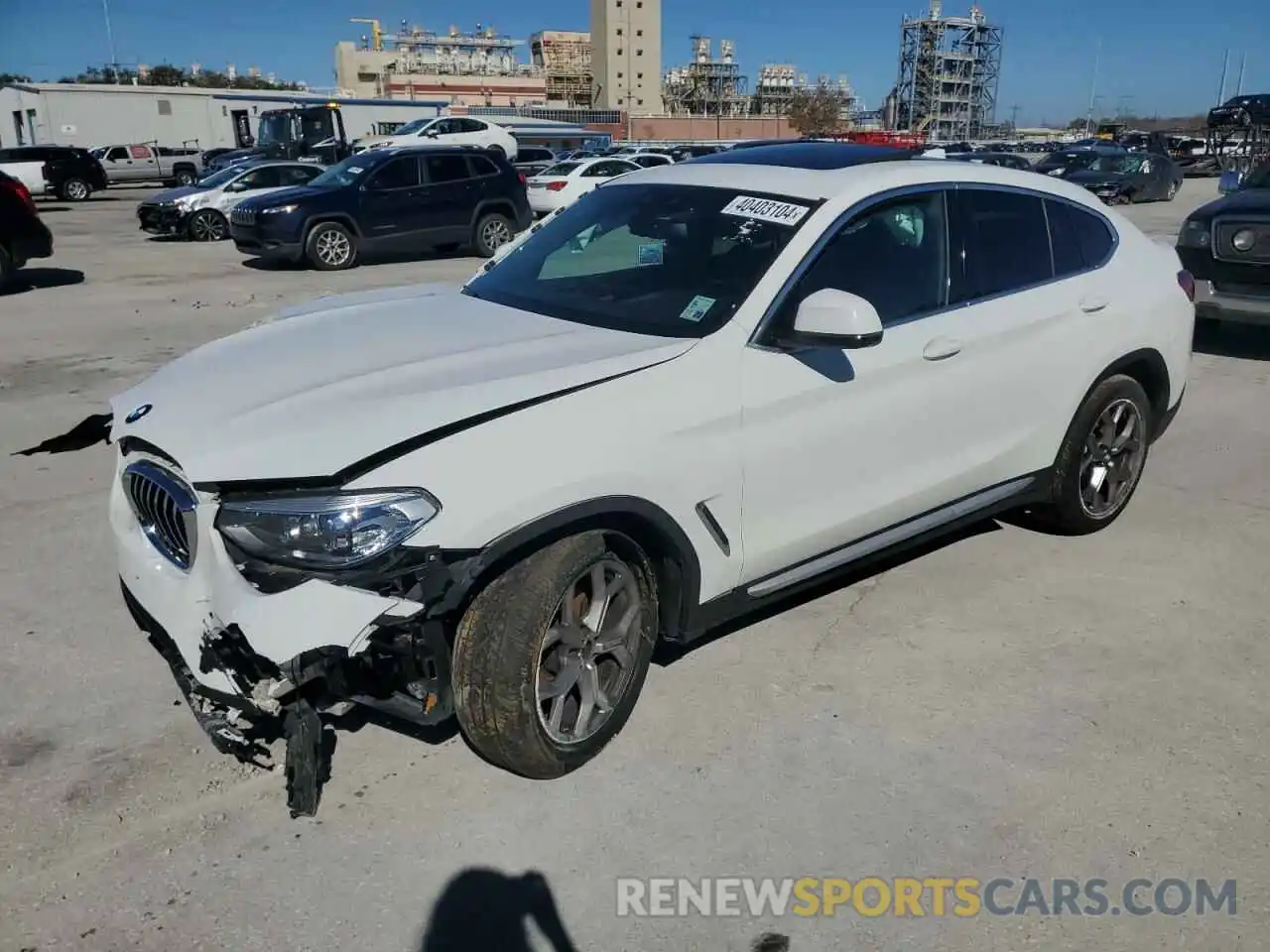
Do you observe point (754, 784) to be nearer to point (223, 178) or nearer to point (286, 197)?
point (286, 197)

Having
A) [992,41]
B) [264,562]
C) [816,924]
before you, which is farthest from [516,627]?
[992,41]

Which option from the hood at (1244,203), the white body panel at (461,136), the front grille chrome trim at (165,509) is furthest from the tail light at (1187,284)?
the white body panel at (461,136)

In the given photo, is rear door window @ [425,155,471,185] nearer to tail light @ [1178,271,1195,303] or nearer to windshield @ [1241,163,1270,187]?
windshield @ [1241,163,1270,187]

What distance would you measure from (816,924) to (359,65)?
471ft

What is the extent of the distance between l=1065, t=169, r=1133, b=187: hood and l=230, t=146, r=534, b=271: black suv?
16.1m

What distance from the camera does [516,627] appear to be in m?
2.74

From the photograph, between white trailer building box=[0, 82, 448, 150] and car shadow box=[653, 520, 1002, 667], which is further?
white trailer building box=[0, 82, 448, 150]

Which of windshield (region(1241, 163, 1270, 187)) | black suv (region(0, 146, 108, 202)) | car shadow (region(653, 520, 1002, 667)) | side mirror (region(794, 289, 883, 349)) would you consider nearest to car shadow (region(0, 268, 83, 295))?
car shadow (region(653, 520, 1002, 667))

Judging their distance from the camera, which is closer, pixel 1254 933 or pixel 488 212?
pixel 1254 933

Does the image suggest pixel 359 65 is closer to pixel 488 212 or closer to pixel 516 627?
pixel 488 212

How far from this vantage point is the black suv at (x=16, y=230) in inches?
479

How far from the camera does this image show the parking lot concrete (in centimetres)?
256

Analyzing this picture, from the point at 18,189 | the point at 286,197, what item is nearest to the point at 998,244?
the point at 18,189

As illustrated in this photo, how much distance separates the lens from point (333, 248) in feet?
50.2
